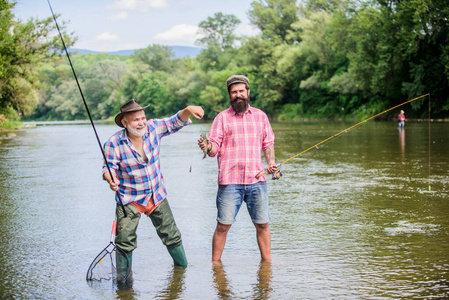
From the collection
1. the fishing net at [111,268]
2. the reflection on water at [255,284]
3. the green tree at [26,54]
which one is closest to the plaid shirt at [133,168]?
the fishing net at [111,268]

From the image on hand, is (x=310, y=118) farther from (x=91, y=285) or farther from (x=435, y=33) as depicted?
(x=91, y=285)

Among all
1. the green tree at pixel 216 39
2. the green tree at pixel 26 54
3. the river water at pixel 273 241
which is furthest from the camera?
the green tree at pixel 216 39

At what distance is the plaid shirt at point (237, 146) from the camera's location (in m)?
5.31

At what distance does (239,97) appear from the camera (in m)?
5.25

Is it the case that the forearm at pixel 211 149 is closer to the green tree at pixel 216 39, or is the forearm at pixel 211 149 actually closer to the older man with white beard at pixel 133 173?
→ the older man with white beard at pixel 133 173

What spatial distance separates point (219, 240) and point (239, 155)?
2.95 ft

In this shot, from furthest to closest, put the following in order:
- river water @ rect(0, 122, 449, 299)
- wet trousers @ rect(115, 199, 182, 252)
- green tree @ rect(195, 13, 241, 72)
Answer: green tree @ rect(195, 13, 241, 72), wet trousers @ rect(115, 199, 182, 252), river water @ rect(0, 122, 449, 299)

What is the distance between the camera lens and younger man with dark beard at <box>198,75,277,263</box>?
5297mm

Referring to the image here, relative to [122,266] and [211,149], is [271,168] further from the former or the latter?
[122,266]

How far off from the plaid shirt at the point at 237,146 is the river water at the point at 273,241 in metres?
0.92

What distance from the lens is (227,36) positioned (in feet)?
357

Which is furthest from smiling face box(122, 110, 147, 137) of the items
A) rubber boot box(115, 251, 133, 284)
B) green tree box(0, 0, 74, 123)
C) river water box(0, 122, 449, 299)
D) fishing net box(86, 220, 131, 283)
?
green tree box(0, 0, 74, 123)

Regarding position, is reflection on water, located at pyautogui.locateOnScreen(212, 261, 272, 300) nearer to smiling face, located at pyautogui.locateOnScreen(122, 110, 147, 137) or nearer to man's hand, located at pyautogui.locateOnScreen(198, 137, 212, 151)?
man's hand, located at pyautogui.locateOnScreen(198, 137, 212, 151)

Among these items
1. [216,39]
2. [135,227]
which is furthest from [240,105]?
[216,39]
